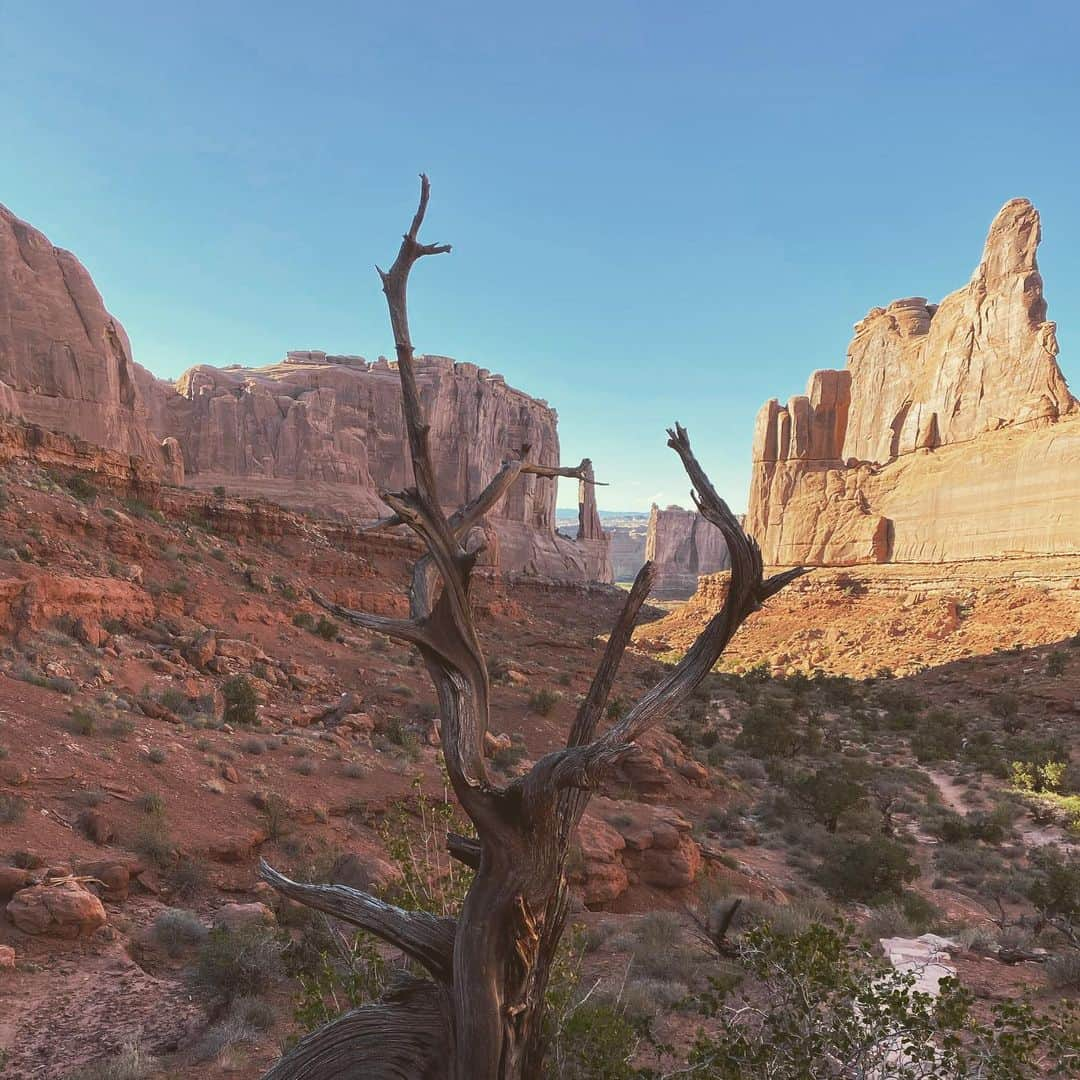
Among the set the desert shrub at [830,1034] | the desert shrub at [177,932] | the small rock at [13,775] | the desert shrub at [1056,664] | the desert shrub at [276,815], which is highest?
the desert shrub at [1056,664]

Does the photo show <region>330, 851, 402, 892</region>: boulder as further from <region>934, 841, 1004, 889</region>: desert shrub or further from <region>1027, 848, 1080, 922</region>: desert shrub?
<region>934, 841, 1004, 889</region>: desert shrub

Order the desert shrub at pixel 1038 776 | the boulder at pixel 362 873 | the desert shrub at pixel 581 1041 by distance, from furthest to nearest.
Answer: the desert shrub at pixel 1038 776 → the boulder at pixel 362 873 → the desert shrub at pixel 581 1041

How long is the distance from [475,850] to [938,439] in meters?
56.8

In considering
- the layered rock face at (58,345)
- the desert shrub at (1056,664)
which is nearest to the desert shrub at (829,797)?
the desert shrub at (1056,664)

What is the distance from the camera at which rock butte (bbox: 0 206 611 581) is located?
33312 mm

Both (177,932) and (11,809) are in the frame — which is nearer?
(177,932)

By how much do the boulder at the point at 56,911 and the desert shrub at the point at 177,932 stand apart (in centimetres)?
43

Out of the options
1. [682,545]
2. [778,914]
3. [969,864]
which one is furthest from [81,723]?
[682,545]

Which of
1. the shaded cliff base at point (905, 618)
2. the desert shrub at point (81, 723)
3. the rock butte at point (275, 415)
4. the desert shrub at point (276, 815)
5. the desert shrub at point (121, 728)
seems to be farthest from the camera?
the rock butte at point (275, 415)

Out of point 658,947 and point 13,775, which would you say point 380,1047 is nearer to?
point 658,947

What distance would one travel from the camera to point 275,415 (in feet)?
202

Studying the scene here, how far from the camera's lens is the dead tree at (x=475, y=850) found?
2215 millimetres

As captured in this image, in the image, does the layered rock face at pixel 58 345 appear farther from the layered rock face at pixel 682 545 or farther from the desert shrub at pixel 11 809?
the layered rock face at pixel 682 545

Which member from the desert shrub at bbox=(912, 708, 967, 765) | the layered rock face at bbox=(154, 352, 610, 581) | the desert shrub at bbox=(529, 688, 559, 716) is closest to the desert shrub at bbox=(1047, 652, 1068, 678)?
the desert shrub at bbox=(912, 708, 967, 765)
